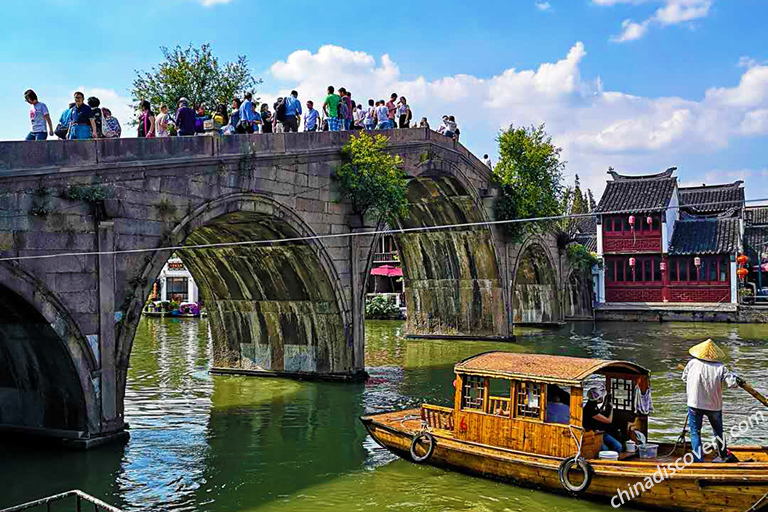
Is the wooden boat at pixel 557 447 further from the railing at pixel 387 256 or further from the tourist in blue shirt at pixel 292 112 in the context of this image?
the railing at pixel 387 256

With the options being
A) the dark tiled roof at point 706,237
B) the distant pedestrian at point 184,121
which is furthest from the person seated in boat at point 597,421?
the dark tiled roof at point 706,237

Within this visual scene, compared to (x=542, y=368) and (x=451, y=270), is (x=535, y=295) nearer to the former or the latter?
(x=451, y=270)

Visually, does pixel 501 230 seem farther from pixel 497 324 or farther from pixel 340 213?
pixel 340 213

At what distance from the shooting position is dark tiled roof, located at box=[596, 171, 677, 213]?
124ft

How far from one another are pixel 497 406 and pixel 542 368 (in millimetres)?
853

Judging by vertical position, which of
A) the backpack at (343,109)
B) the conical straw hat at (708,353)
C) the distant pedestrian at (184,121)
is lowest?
the conical straw hat at (708,353)

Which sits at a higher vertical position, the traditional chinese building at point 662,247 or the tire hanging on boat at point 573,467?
the traditional chinese building at point 662,247

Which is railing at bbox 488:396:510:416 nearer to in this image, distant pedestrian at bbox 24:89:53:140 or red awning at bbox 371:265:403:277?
distant pedestrian at bbox 24:89:53:140

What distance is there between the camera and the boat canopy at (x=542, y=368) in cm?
991

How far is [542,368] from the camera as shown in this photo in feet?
33.7

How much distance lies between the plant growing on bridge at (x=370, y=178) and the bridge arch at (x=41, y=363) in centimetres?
783

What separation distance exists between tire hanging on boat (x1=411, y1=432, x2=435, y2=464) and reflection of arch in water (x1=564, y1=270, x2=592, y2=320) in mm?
28824

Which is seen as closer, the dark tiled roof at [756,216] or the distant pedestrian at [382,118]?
the distant pedestrian at [382,118]

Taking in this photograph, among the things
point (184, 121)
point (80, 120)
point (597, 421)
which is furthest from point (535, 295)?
point (80, 120)
